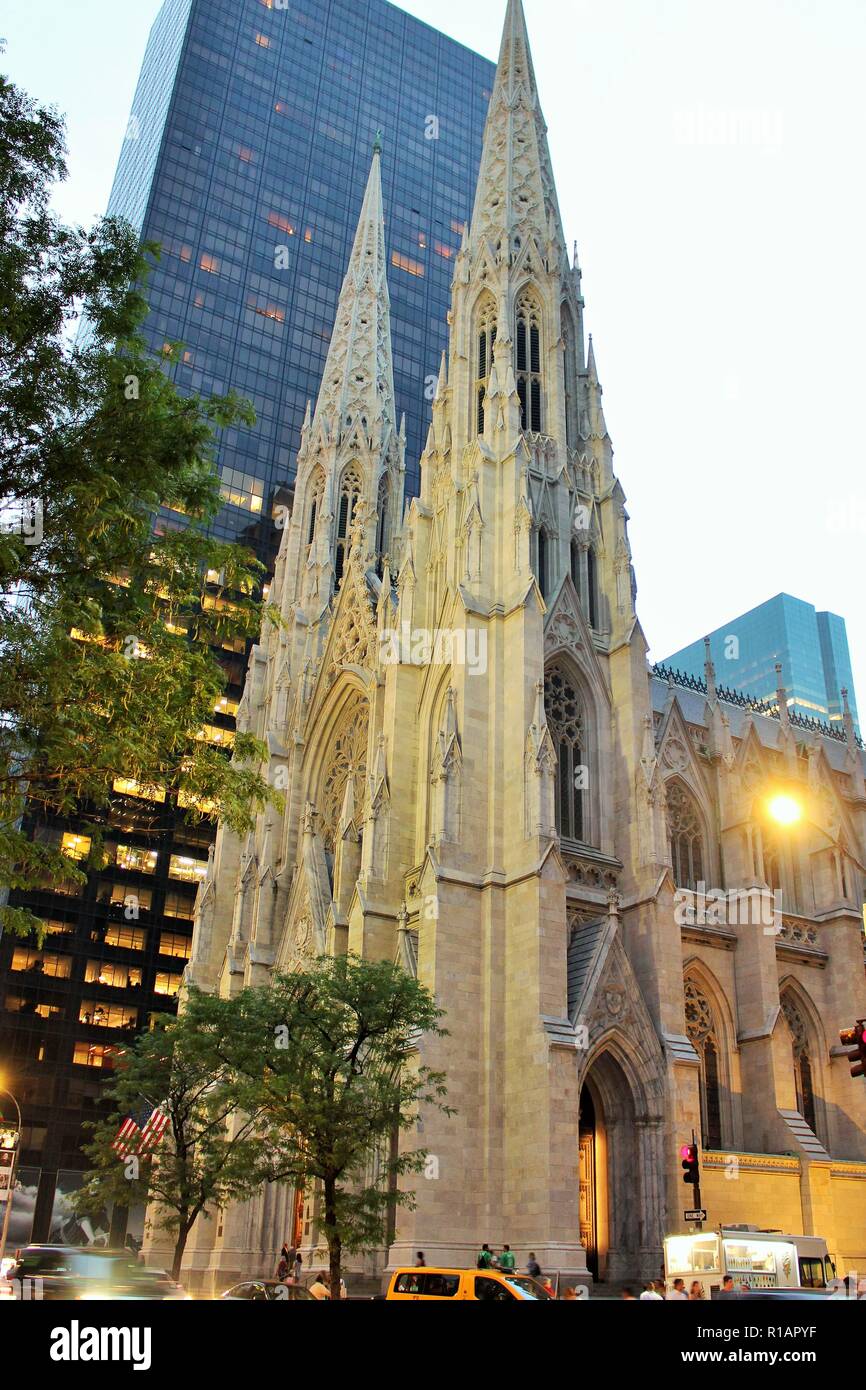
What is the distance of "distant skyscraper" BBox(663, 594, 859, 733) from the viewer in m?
159

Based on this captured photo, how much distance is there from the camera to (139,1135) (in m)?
34.0

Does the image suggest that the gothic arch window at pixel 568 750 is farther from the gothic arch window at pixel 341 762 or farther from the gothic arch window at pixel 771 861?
the gothic arch window at pixel 771 861

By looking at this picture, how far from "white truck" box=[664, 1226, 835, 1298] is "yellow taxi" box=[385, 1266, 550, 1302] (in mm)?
8759

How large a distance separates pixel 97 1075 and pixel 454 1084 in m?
47.3

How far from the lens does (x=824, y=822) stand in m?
44.8

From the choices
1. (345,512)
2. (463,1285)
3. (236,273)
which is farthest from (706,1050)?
(236,273)

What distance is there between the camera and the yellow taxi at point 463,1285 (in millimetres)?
15875

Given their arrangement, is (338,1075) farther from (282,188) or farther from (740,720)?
(282,188)

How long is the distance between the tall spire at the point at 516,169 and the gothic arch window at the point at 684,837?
22429 mm

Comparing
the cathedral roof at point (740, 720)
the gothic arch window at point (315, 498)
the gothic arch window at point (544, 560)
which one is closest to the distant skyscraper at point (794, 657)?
the cathedral roof at point (740, 720)

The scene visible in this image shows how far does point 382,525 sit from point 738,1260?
41.0 m

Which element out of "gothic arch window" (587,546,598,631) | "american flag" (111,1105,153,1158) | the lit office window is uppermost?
the lit office window

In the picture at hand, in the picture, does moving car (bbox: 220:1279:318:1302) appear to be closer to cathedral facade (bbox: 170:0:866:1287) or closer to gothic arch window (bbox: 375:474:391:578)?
cathedral facade (bbox: 170:0:866:1287)

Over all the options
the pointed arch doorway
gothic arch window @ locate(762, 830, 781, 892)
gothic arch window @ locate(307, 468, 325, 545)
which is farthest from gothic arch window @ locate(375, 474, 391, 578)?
the pointed arch doorway
